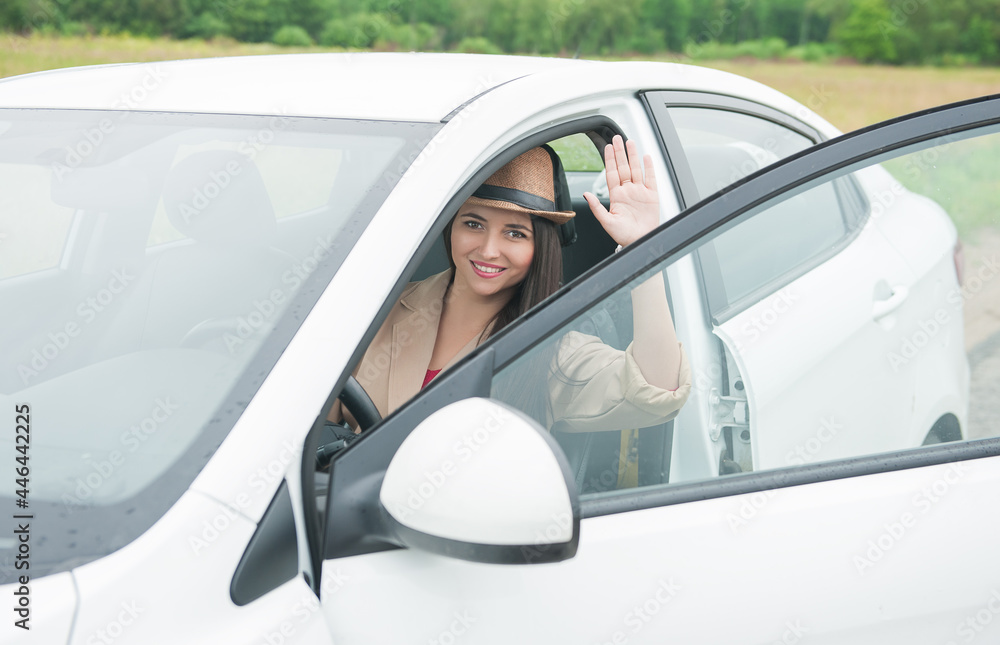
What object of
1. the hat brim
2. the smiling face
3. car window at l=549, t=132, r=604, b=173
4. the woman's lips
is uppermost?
car window at l=549, t=132, r=604, b=173

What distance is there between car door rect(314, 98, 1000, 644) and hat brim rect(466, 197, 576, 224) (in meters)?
0.60

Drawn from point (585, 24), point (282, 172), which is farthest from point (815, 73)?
point (282, 172)

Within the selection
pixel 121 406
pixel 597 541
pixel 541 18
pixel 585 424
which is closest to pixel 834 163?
pixel 585 424

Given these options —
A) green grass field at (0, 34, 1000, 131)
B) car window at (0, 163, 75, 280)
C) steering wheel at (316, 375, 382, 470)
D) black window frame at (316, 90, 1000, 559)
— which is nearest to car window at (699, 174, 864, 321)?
black window frame at (316, 90, 1000, 559)

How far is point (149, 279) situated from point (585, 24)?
17211mm

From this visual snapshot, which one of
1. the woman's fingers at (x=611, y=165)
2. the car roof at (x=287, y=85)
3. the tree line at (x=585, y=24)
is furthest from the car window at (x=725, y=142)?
the tree line at (x=585, y=24)

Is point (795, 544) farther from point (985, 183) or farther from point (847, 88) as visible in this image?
point (847, 88)

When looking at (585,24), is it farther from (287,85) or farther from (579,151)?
(287,85)

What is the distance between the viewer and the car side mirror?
866 mm

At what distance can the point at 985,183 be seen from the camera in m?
2.03

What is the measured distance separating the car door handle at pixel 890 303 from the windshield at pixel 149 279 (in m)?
0.95

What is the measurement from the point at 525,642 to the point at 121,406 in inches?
25.2

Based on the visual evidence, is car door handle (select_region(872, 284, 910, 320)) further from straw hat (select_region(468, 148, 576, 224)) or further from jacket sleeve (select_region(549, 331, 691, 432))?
straw hat (select_region(468, 148, 576, 224))

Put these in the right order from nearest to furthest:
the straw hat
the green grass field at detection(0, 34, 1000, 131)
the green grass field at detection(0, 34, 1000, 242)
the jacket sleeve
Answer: the jacket sleeve
the straw hat
the green grass field at detection(0, 34, 1000, 242)
the green grass field at detection(0, 34, 1000, 131)
